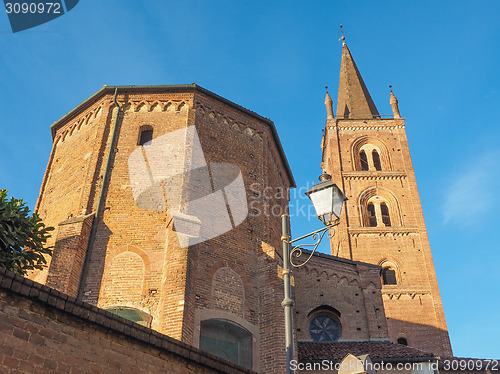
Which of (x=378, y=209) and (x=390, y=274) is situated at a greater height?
(x=378, y=209)

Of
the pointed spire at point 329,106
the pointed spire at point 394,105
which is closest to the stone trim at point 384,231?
the pointed spire at point 329,106

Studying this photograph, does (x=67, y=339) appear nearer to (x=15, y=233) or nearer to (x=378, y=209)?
(x=15, y=233)

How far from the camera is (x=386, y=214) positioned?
1351 inches

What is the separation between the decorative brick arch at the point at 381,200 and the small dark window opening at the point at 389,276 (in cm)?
368

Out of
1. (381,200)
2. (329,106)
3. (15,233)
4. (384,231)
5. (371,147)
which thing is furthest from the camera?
(329,106)

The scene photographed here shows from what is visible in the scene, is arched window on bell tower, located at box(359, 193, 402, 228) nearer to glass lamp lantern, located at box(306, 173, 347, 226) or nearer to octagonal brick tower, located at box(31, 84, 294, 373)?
octagonal brick tower, located at box(31, 84, 294, 373)

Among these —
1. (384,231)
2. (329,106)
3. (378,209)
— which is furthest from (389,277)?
(329,106)

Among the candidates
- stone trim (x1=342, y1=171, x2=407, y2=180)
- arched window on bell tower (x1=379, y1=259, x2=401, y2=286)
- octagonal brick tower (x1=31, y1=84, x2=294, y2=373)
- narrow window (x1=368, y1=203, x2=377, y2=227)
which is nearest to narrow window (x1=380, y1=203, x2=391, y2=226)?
narrow window (x1=368, y1=203, x2=377, y2=227)

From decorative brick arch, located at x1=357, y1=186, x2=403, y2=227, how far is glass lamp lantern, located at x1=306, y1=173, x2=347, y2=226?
26.4 meters

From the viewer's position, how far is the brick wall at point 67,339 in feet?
20.2

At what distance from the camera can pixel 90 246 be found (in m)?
12.1

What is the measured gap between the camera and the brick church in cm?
1148

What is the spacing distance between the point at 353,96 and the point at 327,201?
3697 centimetres

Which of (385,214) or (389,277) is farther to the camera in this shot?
(385,214)
